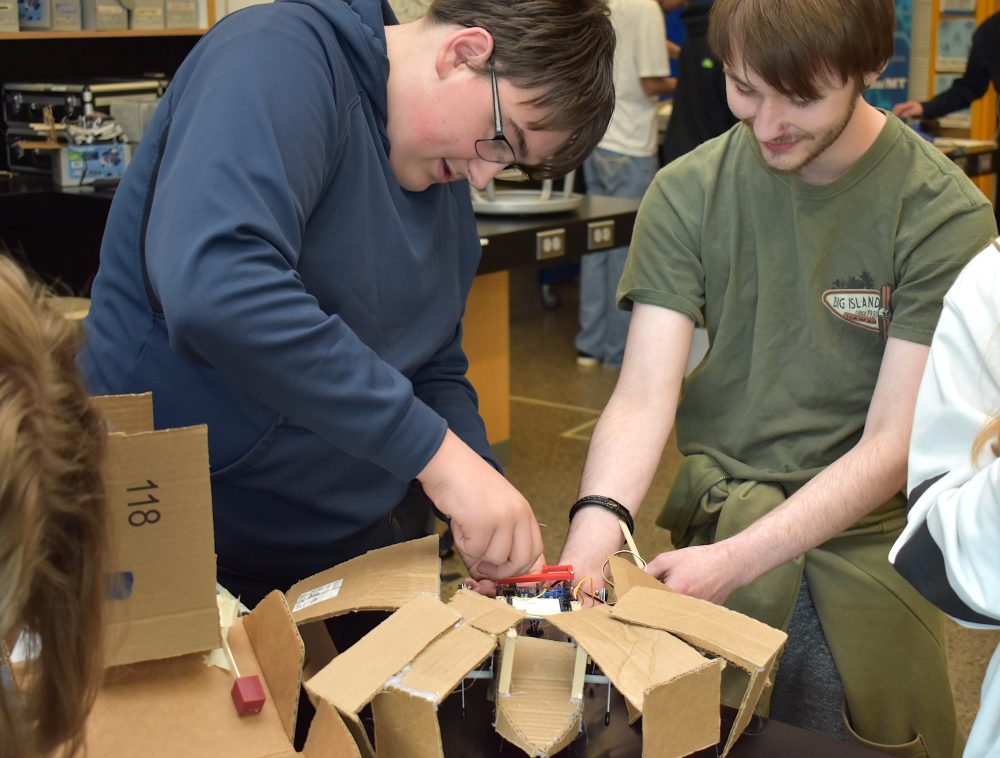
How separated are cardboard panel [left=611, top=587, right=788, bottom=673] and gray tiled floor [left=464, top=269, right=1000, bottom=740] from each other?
166 cm

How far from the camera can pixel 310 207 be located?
1.21m

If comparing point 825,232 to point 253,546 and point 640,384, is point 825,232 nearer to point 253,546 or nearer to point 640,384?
point 640,384

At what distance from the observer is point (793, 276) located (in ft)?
5.65

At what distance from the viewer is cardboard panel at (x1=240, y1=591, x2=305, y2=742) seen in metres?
1.01

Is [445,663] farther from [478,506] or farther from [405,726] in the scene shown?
[478,506]

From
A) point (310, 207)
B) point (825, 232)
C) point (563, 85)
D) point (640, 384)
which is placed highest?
point (563, 85)

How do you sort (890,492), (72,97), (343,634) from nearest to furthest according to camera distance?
(343,634) < (890,492) < (72,97)

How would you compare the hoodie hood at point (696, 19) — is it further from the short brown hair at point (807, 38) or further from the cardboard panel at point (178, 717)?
the cardboard panel at point (178, 717)

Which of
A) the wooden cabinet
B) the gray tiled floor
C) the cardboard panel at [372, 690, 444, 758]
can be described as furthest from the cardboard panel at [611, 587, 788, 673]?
the wooden cabinet

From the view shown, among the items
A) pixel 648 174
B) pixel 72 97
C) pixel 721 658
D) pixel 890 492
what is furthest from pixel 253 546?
pixel 648 174

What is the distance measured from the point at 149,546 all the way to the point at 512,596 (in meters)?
0.40

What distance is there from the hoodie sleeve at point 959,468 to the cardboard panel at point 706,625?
160 mm

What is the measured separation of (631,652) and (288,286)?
0.47 metres

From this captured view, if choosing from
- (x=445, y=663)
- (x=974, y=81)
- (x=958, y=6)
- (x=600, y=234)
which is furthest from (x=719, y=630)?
(x=958, y=6)
